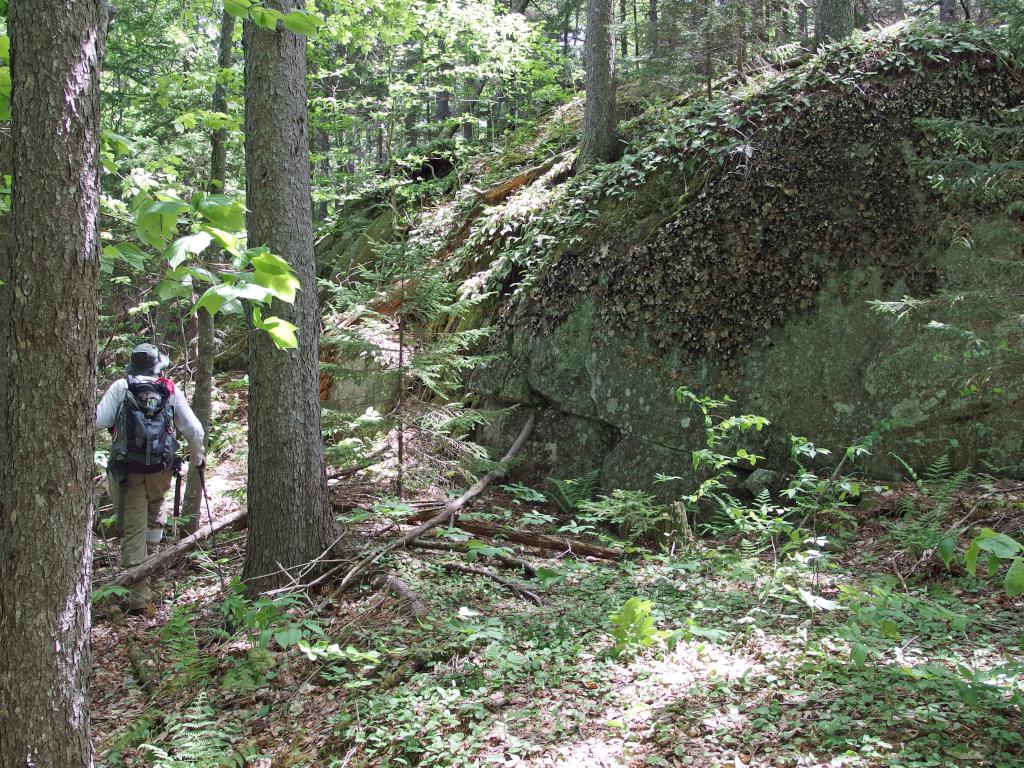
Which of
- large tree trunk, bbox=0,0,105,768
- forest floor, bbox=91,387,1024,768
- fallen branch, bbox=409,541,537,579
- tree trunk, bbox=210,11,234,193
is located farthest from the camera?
tree trunk, bbox=210,11,234,193

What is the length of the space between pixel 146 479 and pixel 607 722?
481cm

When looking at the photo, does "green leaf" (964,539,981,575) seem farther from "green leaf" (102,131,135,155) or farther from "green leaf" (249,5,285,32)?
"green leaf" (102,131,135,155)

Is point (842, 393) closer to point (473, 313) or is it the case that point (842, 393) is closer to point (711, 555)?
point (711, 555)

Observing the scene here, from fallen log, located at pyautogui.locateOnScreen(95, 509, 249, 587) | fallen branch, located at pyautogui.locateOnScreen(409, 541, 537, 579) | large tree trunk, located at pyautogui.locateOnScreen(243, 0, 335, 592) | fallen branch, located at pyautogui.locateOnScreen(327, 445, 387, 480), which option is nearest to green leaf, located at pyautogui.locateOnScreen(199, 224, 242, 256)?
large tree trunk, located at pyautogui.locateOnScreen(243, 0, 335, 592)

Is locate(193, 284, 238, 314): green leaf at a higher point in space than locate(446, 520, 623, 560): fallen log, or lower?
higher

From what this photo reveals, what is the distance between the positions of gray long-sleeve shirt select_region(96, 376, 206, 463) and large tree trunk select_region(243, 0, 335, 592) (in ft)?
5.00

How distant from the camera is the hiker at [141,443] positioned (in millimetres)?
5805

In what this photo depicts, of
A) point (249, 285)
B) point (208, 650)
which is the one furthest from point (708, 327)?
point (249, 285)

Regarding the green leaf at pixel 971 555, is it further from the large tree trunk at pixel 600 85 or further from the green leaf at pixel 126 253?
the large tree trunk at pixel 600 85

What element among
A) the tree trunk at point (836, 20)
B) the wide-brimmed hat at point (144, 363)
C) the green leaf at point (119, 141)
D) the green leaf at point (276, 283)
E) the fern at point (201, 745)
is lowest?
the fern at point (201, 745)

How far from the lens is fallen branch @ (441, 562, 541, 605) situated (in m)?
4.87

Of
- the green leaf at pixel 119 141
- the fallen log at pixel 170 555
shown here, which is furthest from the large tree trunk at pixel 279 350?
the green leaf at pixel 119 141

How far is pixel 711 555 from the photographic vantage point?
562 centimetres

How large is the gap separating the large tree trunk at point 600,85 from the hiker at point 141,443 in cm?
661
